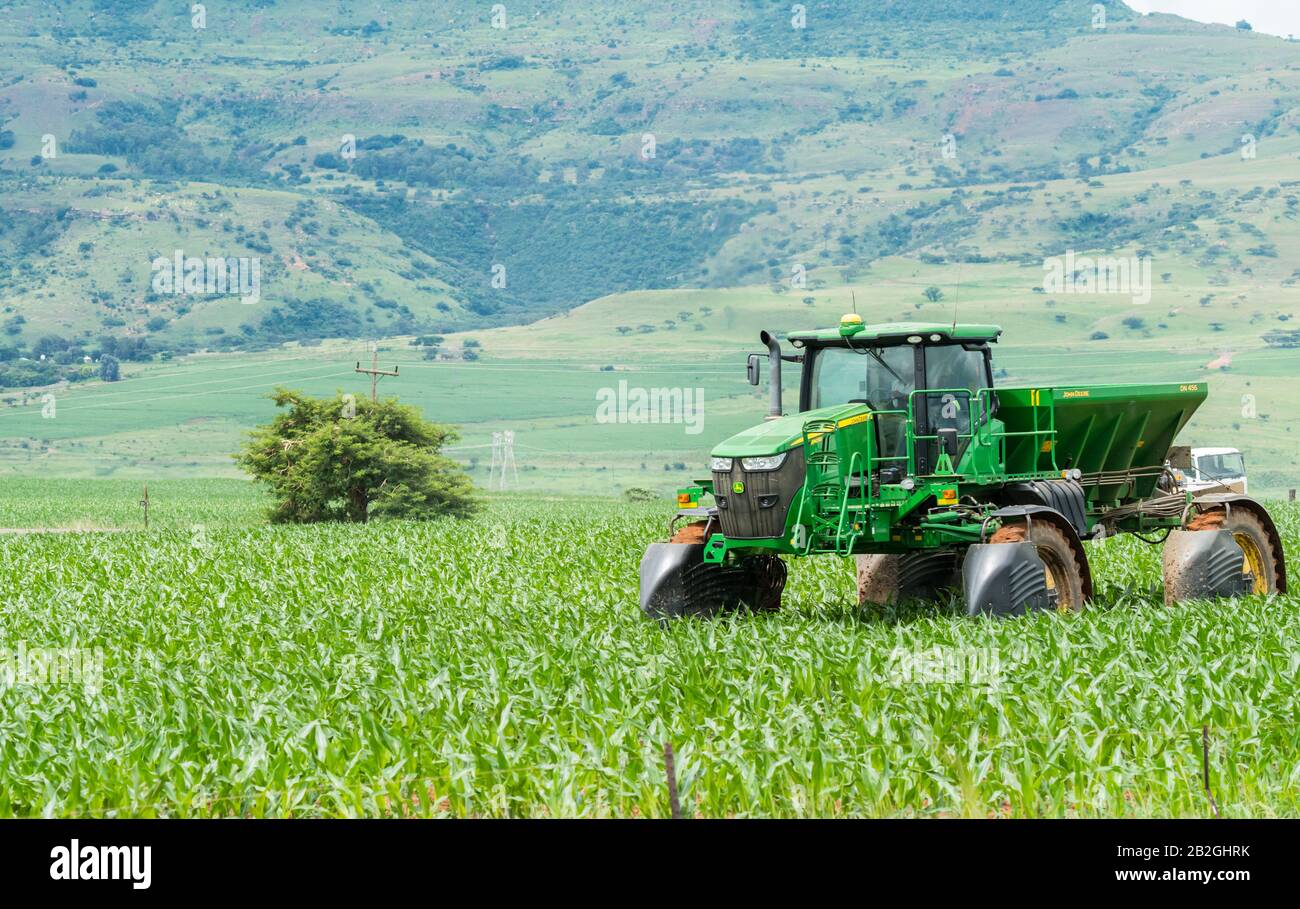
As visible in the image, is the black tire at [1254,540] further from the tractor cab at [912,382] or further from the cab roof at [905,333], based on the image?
the cab roof at [905,333]

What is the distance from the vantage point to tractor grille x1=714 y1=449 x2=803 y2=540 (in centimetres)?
1521

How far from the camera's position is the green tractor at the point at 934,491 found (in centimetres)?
1525

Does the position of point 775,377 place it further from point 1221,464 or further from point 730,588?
point 1221,464

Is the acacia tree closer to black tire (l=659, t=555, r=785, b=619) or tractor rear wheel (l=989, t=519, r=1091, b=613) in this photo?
black tire (l=659, t=555, r=785, b=619)

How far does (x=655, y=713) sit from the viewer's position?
36.1ft

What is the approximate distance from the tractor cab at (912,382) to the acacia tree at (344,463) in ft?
104

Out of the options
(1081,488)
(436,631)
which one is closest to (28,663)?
(436,631)

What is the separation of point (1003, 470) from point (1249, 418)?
147811 mm

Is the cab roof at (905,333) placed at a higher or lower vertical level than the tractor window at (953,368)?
higher

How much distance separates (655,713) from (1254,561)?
393 inches

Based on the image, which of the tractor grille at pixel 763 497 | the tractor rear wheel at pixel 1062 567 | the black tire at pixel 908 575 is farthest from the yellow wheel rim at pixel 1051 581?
the tractor grille at pixel 763 497

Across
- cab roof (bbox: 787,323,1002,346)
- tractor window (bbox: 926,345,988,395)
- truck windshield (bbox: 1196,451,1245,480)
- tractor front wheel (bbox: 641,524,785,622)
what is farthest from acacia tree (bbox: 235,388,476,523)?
tractor window (bbox: 926,345,988,395)

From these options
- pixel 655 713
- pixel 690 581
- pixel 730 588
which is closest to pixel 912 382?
pixel 730 588

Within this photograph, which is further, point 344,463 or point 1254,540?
point 344,463
